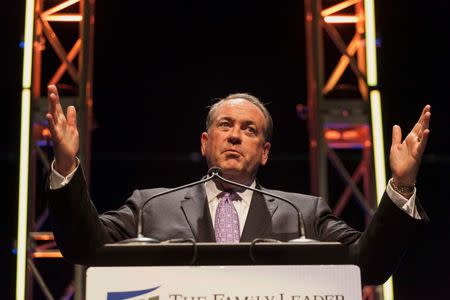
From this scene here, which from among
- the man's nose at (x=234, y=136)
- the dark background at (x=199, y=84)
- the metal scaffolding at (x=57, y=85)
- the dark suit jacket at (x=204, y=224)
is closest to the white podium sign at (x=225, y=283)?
the dark suit jacket at (x=204, y=224)

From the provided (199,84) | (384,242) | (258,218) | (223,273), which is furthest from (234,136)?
(199,84)

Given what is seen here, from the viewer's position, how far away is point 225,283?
1.76 m

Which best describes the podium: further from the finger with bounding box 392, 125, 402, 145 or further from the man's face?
the man's face

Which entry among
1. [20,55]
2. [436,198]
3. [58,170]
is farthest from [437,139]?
[58,170]

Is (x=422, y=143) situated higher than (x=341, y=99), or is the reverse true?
(x=341, y=99)

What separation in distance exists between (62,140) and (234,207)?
76 centimetres

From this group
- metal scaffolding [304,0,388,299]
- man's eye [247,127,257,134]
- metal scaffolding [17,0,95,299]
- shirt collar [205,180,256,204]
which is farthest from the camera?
metal scaffolding [304,0,388,299]

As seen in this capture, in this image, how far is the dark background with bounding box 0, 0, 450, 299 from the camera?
673cm

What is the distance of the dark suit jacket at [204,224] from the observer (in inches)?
81.2

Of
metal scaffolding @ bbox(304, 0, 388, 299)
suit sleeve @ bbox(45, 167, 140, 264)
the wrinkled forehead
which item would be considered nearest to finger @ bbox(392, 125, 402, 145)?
the wrinkled forehead

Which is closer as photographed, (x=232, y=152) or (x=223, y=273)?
(x=223, y=273)

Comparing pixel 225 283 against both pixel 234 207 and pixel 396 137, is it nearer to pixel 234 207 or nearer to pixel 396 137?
pixel 396 137

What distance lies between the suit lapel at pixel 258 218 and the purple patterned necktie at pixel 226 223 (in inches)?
1.4

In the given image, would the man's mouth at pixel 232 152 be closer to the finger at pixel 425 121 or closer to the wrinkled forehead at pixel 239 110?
the wrinkled forehead at pixel 239 110
